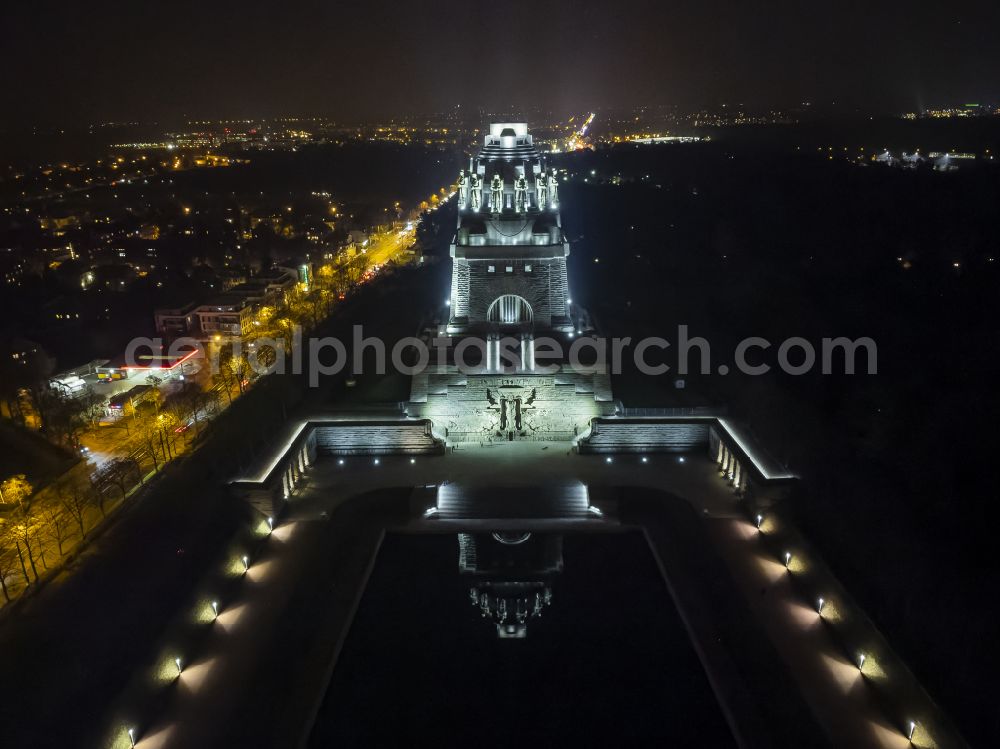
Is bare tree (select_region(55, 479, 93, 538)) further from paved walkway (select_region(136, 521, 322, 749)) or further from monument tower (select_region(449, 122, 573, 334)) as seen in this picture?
monument tower (select_region(449, 122, 573, 334))

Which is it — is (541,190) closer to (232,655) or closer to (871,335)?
(871,335)

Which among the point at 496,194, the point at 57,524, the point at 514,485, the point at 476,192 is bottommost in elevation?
the point at 57,524

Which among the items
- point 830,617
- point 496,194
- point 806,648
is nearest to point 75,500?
point 496,194

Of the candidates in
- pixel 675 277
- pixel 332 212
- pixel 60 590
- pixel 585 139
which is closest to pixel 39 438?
pixel 60 590

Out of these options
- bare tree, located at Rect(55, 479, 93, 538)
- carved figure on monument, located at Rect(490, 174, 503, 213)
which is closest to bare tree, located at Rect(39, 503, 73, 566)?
bare tree, located at Rect(55, 479, 93, 538)

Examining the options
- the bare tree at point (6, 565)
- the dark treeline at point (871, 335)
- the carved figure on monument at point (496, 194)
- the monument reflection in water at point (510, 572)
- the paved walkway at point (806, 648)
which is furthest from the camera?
the carved figure on monument at point (496, 194)

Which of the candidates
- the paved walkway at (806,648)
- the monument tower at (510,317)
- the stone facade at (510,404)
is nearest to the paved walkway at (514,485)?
the paved walkway at (806,648)

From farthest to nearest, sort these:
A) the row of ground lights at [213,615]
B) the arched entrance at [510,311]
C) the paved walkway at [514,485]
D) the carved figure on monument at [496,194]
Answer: the arched entrance at [510,311]
the carved figure on monument at [496,194]
the paved walkway at [514,485]
the row of ground lights at [213,615]

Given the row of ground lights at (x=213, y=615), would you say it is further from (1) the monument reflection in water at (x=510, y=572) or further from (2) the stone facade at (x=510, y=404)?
(2) the stone facade at (x=510, y=404)
